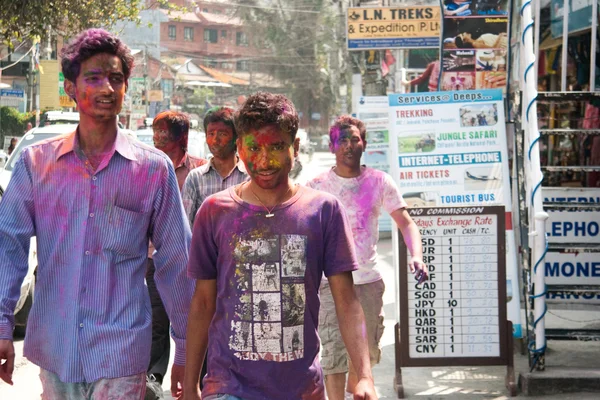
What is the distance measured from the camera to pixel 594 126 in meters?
9.08

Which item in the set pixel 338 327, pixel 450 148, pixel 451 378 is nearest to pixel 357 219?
pixel 338 327

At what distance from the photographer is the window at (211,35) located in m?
110

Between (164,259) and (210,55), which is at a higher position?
(210,55)

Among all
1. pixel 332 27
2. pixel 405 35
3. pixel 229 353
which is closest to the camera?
pixel 229 353

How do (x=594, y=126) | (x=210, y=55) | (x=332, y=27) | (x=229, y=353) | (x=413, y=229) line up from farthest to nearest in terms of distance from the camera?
(x=210, y=55), (x=332, y=27), (x=594, y=126), (x=413, y=229), (x=229, y=353)

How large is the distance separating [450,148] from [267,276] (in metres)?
5.47

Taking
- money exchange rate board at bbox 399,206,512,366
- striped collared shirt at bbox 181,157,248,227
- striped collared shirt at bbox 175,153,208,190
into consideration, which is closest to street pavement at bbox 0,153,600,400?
money exchange rate board at bbox 399,206,512,366

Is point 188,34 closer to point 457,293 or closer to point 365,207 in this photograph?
point 457,293

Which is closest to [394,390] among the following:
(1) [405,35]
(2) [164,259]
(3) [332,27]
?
(2) [164,259]

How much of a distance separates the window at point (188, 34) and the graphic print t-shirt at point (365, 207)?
104541 millimetres

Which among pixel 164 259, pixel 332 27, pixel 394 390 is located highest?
pixel 332 27

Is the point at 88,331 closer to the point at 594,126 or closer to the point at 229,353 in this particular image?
the point at 229,353

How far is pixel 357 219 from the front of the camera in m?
6.41

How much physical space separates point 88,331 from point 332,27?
65.2 m
